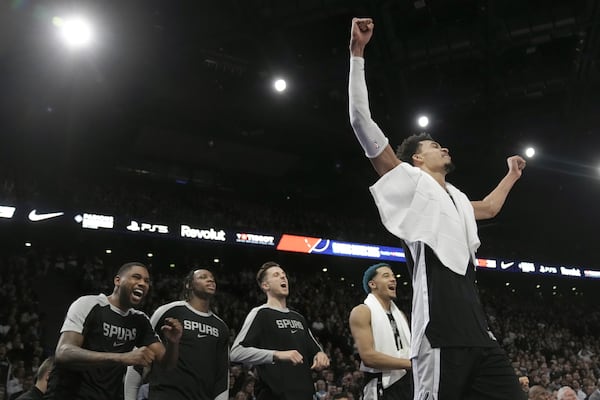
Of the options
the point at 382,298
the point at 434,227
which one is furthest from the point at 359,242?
the point at 434,227

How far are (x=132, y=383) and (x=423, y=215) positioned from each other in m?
2.78

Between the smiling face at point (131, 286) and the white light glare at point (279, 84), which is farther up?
the white light glare at point (279, 84)

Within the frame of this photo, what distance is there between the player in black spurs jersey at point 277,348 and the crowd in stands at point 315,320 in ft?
15.7

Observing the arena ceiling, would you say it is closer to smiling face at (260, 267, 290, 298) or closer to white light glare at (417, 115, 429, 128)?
white light glare at (417, 115, 429, 128)

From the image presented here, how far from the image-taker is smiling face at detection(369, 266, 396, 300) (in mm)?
4090

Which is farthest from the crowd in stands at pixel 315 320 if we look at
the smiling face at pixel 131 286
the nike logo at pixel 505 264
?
the smiling face at pixel 131 286

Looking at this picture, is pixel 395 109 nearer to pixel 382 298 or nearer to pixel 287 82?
pixel 287 82

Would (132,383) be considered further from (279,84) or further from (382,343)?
(279,84)

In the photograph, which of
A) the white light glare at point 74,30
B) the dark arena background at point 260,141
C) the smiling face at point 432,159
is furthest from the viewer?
the dark arena background at point 260,141

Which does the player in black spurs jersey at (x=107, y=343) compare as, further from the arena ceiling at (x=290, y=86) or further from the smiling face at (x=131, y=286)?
the arena ceiling at (x=290, y=86)

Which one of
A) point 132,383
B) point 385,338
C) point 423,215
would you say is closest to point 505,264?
point 385,338

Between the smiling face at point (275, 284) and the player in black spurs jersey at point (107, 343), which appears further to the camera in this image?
the smiling face at point (275, 284)

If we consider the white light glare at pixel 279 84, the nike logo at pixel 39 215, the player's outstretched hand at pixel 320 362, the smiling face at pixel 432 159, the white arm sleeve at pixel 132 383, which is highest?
the white light glare at pixel 279 84

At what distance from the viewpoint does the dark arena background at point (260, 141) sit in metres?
12.6
